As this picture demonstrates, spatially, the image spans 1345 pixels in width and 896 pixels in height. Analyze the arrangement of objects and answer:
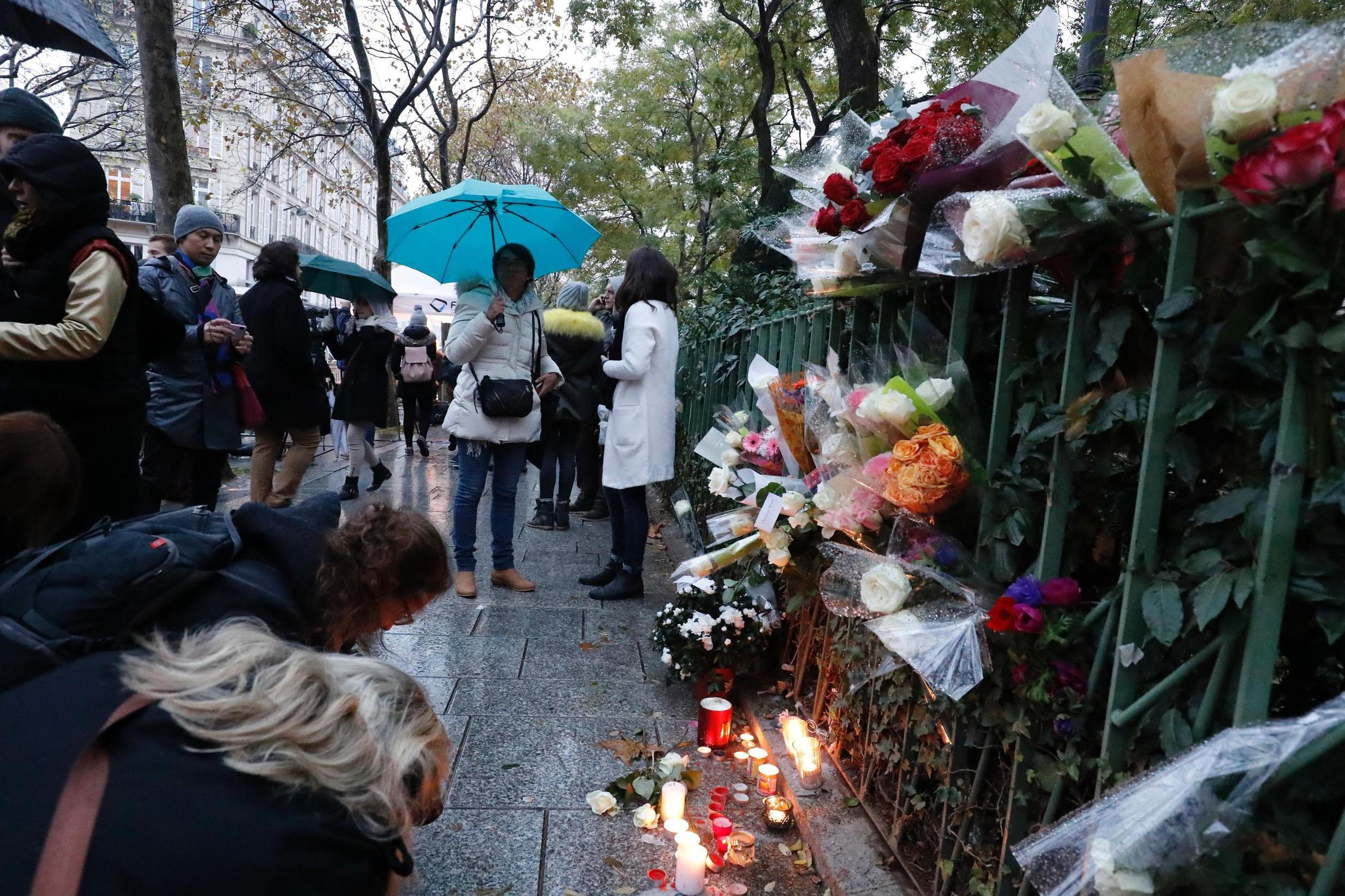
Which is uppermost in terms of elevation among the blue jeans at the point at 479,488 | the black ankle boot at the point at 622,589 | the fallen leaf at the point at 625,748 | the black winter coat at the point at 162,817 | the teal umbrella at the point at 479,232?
the teal umbrella at the point at 479,232

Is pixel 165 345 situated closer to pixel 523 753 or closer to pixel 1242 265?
pixel 523 753

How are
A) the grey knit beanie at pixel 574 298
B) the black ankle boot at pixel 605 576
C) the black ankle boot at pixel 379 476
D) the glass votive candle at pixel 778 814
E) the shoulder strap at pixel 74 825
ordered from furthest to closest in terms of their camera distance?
1. the black ankle boot at pixel 379 476
2. the grey knit beanie at pixel 574 298
3. the black ankle boot at pixel 605 576
4. the glass votive candle at pixel 778 814
5. the shoulder strap at pixel 74 825

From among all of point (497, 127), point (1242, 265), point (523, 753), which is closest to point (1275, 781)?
point (1242, 265)

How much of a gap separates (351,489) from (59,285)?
5093mm

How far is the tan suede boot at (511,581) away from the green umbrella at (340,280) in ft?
16.1

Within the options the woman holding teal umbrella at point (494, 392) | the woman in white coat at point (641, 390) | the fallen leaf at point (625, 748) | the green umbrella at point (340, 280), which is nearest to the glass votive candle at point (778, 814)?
the fallen leaf at point (625, 748)

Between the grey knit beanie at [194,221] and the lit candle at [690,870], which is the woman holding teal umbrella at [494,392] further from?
the lit candle at [690,870]

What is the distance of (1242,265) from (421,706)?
152 cm

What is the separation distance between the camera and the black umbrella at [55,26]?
13.2 feet

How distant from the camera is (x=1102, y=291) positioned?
1.78 metres

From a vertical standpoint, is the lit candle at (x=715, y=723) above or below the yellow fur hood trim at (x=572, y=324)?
below

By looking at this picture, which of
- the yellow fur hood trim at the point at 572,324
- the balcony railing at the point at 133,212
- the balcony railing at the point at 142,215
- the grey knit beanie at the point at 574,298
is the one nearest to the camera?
the yellow fur hood trim at the point at 572,324

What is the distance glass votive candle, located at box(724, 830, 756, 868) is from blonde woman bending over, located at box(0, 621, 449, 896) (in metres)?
1.72

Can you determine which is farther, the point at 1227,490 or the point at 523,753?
the point at 523,753
